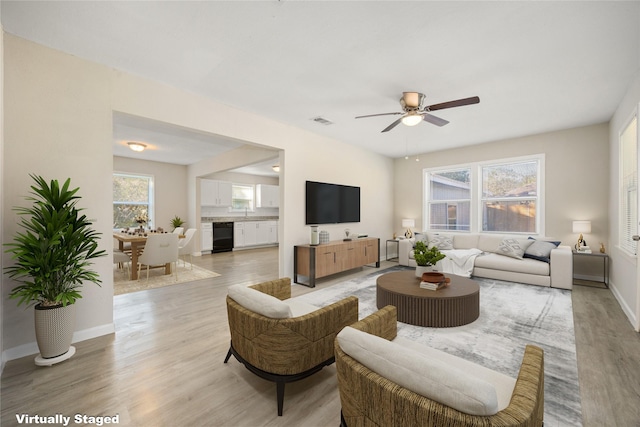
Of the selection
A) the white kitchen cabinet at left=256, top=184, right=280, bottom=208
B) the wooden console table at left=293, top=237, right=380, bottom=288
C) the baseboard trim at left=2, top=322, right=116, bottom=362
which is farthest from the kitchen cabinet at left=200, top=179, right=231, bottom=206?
the baseboard trim at left=2, top=322, right=116, bottom=362

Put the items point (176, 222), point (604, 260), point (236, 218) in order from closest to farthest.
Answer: point (604, 260), point (176, 222), point (236, 218)

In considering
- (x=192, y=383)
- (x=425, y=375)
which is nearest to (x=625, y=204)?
(x=425, y=375)

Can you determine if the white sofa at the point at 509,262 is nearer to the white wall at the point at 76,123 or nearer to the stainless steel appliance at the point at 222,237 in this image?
the white wall at the point at 76,123

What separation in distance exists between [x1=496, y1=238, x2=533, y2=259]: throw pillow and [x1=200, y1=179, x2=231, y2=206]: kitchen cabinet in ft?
24.5

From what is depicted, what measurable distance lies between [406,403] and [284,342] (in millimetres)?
888

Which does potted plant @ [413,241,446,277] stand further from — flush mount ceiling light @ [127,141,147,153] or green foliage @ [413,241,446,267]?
flush mount ceiling light @ [127,141,147,153]

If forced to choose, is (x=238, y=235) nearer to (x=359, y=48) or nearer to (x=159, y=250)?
(x=159, y=250)

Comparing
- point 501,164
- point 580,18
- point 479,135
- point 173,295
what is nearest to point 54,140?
point 173,295

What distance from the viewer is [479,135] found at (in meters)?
5.31

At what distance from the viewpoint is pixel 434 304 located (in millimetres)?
2830

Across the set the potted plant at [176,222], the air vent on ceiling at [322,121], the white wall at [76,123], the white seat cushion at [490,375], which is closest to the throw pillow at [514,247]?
the air vent on ceiling at [322,121]

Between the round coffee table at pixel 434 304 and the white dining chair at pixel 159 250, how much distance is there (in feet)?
12.5

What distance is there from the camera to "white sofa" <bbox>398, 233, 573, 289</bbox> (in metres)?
4.27

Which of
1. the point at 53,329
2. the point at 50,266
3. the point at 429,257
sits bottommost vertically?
the point at 53,329
